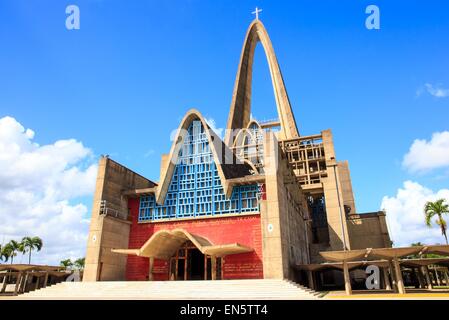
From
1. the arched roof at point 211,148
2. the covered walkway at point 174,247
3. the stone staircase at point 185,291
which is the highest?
the arched roof at point 211,148

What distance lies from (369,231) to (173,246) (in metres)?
27.5

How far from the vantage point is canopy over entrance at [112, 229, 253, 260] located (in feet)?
73.8

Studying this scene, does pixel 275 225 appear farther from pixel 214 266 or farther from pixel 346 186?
pixel 346 186

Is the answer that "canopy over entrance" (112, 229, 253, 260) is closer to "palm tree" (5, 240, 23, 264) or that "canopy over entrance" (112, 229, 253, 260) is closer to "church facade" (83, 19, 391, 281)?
"church facade" (83, 19, 391, 281)

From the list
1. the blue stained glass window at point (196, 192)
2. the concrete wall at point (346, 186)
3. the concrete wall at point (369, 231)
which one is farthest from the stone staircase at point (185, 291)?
the concrete wall at point (346, 186)

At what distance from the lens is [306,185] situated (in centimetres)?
4212

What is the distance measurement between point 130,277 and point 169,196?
782cm

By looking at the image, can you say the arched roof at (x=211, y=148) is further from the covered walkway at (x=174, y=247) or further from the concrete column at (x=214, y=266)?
the concrete column at (x=214, y=266)

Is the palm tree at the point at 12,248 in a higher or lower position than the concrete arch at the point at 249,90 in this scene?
lower

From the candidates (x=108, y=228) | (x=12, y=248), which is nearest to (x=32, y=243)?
(x=12, y=248)

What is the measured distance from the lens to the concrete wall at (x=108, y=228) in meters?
25.8

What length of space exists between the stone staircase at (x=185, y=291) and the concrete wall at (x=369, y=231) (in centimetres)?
2380
